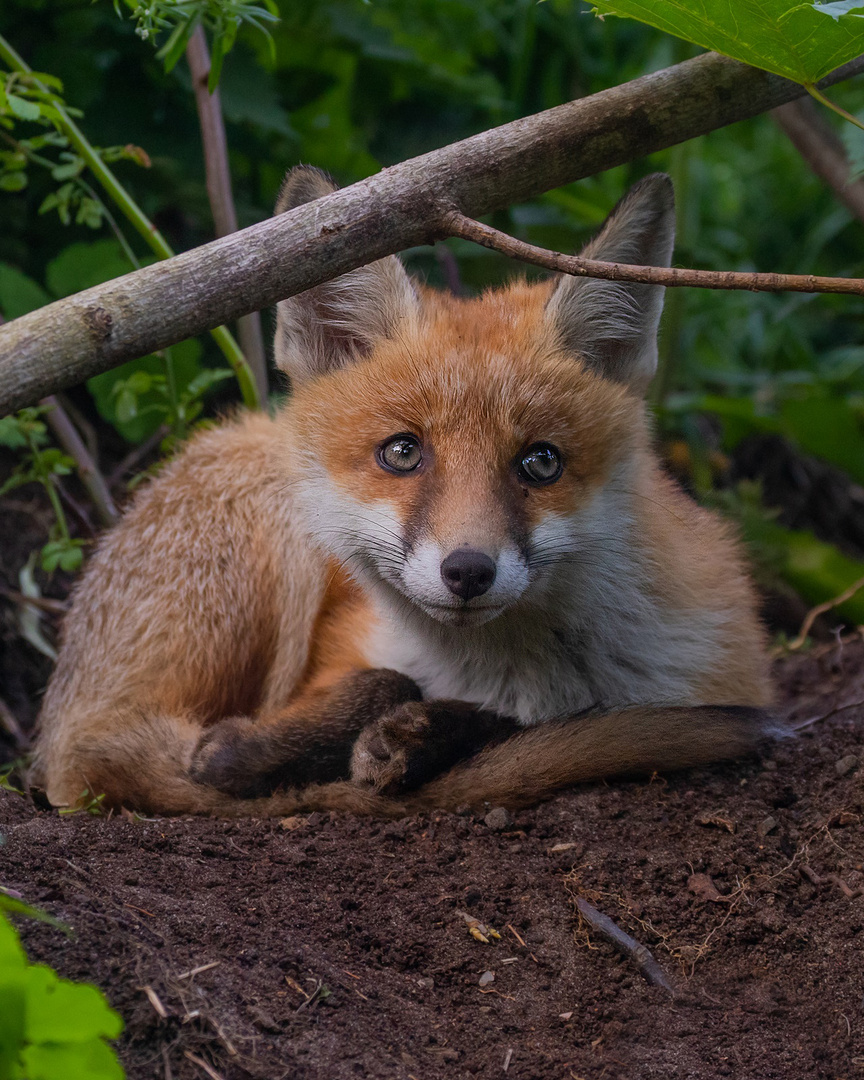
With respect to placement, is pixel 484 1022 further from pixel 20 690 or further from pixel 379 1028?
pixel 20 690

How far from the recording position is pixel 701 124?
108 inches

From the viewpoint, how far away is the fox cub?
268 cm

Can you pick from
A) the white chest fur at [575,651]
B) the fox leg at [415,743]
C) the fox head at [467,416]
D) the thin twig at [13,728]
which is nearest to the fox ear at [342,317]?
the fox head at [467,416]

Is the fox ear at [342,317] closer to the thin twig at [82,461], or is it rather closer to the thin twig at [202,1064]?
the thin twig at [82,461]

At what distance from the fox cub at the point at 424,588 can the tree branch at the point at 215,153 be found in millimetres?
905

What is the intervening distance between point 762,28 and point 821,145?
8.80ft

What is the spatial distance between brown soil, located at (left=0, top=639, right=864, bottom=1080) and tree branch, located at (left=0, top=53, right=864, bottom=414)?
113cm

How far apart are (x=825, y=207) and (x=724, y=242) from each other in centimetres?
94

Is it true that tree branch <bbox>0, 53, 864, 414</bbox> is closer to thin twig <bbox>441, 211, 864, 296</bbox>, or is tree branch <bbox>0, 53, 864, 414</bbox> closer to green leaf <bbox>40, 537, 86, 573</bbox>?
thin twig <bbox>441, 211, 864, 296</bbox>

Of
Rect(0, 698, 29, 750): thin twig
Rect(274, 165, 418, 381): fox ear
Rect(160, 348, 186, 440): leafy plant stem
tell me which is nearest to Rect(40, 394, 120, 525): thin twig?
Rect(160, 348, 186, 440): leafy plant stem

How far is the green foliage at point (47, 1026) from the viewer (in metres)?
1.28

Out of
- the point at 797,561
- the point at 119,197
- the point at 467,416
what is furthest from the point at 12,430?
the point at 797,561

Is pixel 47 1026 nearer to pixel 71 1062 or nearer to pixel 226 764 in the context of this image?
pixel 71 1062

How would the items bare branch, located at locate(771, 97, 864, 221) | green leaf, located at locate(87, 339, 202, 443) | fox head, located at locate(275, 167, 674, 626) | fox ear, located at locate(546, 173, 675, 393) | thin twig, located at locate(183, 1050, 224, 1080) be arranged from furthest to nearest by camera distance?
bare branch, located at locate(771, 97, 864, 221), green leaf, located at locate(87, 339, 202, 443), fox ear, located at locate(546, 173, 675, 393), fox head, located at locate(275, 167, 674, 626), thin twig, located at locate(183, 1050, 224, 1080)
